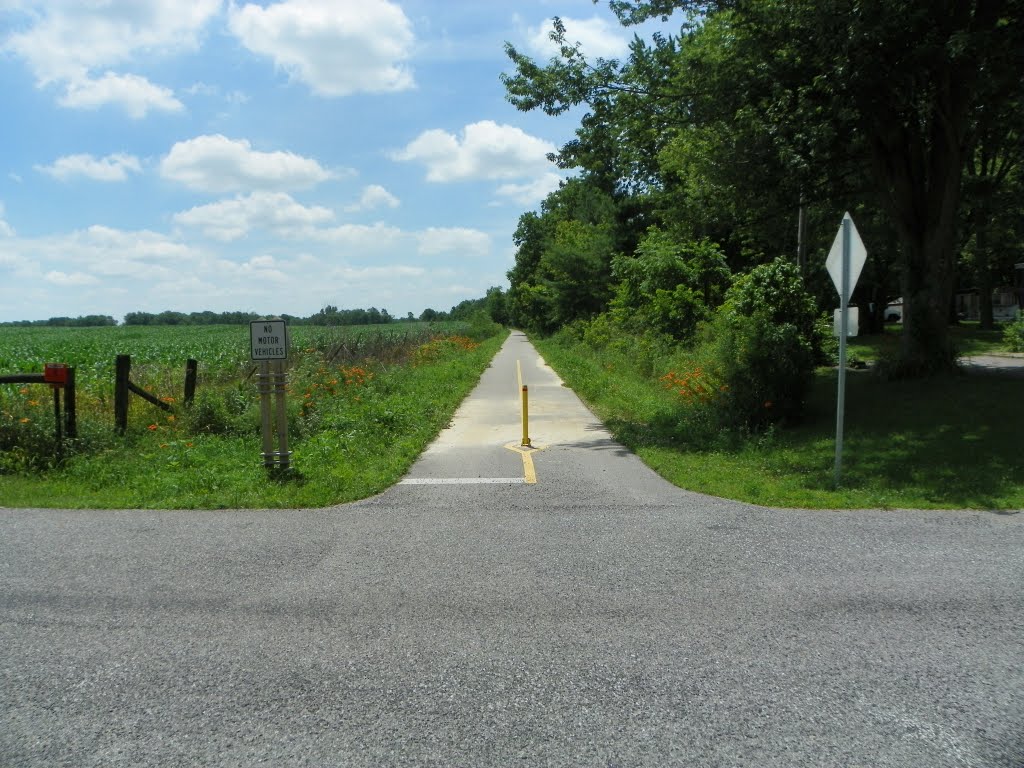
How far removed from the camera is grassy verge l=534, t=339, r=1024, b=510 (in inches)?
336

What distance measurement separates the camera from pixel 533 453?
38.5 ft

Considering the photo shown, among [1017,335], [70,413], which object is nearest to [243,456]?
[70,413]

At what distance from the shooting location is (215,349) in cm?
2833

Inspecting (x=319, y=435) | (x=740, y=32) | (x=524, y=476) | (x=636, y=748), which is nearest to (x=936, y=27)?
(x=740, y=32)

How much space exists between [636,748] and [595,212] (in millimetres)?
50929

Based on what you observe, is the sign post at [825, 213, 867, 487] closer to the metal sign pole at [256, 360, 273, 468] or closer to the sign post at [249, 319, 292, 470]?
the sign post at [249, 319, 292, 470]

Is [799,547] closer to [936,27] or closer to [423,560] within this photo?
[423,560]

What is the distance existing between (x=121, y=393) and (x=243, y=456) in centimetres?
270

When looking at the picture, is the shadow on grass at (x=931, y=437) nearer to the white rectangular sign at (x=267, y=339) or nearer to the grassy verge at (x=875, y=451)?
the grassy verge at (x=875, y=451)

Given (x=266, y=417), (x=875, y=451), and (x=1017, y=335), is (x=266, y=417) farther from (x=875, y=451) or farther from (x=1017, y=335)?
(x=1017, y=335)

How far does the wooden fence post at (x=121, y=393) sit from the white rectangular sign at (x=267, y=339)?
374 centimetres

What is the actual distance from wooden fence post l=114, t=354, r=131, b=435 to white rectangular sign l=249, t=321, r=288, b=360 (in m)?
3.74

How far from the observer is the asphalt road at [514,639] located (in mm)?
3406

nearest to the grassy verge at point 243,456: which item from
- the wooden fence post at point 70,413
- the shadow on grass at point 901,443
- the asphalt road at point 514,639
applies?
the wooden fence post at point 70,413
